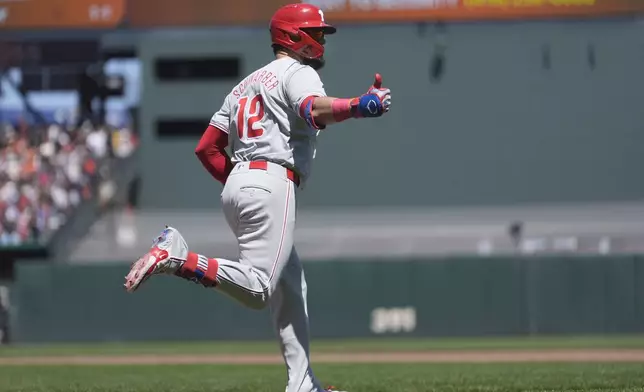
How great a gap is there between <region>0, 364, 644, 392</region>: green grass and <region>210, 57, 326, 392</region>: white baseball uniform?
96 centimetres

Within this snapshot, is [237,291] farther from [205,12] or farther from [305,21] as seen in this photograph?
[205,12]

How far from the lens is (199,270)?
4.95m

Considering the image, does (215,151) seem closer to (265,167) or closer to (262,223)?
(265,167)

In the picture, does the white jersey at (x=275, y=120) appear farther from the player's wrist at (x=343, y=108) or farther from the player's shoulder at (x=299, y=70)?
the player's wrist at (x=343, y=108)

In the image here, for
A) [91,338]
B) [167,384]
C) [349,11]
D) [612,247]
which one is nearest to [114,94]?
[349,11]

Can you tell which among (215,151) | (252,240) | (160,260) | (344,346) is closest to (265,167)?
(252,240)

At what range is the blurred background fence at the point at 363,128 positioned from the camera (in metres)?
A: 17.8

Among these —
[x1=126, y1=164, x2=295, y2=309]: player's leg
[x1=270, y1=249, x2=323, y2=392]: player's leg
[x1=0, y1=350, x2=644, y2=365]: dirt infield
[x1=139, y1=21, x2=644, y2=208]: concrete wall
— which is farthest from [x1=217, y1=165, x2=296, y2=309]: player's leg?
[x1=139, y1=21, x2=644, y2=208]: concrete wall

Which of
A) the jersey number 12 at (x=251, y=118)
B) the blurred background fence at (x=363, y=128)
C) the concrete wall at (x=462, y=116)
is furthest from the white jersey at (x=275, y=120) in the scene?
the concrete wall at (x=462, y=116)

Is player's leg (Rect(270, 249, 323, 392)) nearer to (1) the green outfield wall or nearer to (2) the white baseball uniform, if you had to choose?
(2) the white baseball uniform

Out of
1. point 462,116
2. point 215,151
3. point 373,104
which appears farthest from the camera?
point 462,116

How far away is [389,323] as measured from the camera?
51.7 ft

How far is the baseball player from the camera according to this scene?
4.94m

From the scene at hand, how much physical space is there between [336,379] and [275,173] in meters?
2.80
